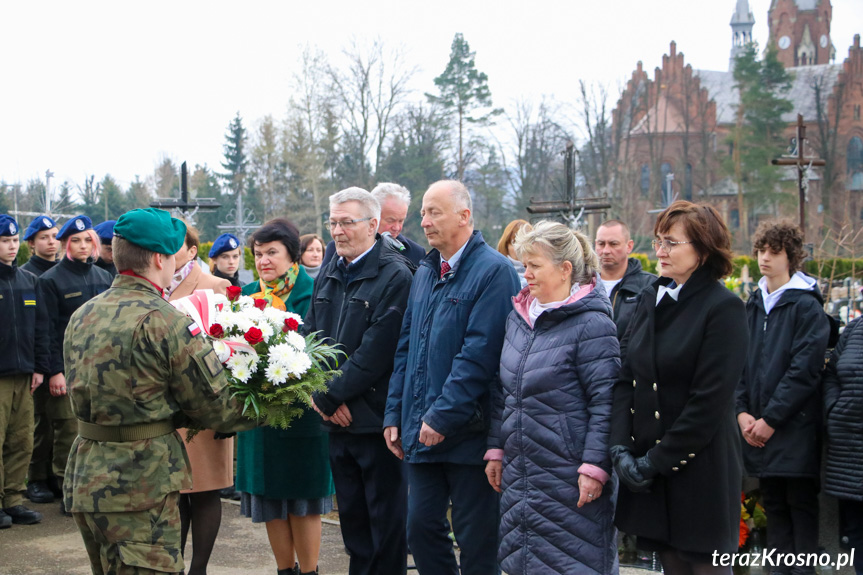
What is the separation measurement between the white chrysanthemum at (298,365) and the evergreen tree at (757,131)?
2190 inches

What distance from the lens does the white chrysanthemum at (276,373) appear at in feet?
12.7

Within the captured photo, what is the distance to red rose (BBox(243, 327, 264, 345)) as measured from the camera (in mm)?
3889

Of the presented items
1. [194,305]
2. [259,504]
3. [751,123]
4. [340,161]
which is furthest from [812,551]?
[751,123]

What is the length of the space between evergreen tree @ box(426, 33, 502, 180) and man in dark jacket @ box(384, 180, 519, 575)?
1683 inches

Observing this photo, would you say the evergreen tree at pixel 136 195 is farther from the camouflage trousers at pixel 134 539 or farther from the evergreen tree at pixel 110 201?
the camouflage trousers at pixel 134 539

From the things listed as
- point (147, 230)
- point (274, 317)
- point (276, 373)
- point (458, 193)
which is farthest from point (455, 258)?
point (147, 230)

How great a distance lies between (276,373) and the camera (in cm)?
388

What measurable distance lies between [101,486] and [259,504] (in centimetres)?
165

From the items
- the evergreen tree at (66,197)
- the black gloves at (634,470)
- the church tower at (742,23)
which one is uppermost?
the church tower at (742,23)

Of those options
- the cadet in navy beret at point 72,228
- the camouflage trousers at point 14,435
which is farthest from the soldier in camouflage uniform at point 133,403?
the cadet in navy beret at point 72,228

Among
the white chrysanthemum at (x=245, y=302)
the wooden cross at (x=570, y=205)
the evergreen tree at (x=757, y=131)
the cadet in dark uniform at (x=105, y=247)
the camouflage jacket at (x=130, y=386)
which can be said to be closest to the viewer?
the camouflage jacket at (x=130, y=386)

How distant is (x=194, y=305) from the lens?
4.13m

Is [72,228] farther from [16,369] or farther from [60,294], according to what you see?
[16,369]

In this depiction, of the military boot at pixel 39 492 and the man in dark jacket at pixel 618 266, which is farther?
the military boot at pixel 39 492
